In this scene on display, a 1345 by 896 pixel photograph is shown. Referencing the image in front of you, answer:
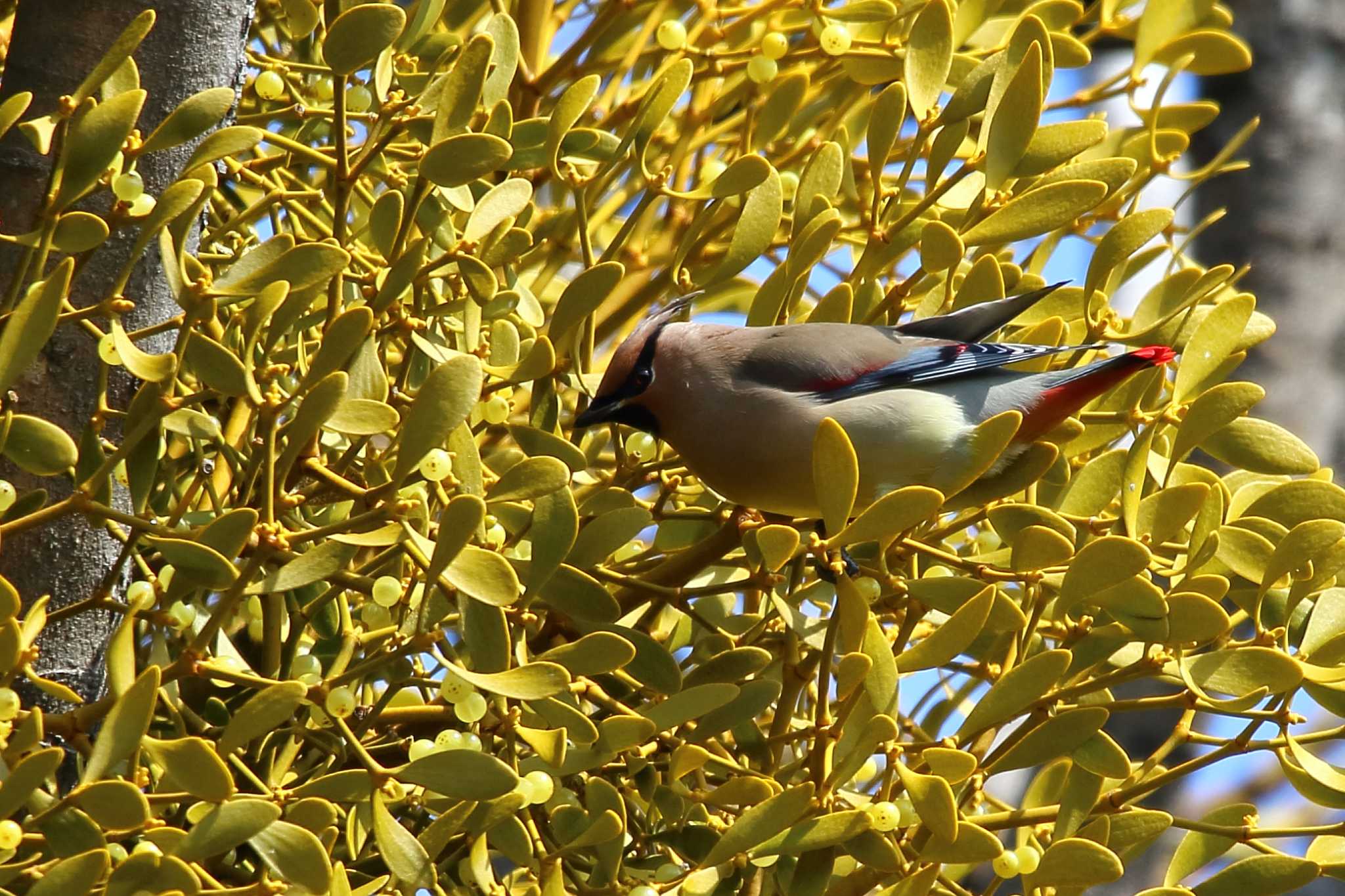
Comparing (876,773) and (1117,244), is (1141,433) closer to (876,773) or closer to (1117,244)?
(1117,244)

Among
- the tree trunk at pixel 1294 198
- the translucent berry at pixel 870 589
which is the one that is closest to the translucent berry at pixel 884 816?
the translucent berry at pixel 870 589

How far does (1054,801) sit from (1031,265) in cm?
49

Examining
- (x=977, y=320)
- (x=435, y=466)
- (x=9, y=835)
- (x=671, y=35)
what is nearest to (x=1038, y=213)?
(x=977, y=320)

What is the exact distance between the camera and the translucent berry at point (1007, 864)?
36.9 inches

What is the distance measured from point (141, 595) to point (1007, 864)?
542 mm

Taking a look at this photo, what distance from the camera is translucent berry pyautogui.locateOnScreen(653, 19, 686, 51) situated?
1222mm

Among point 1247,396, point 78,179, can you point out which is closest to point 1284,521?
point 1247,396

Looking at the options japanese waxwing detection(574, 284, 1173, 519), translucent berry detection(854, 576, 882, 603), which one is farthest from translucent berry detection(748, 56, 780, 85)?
translucent berry detection(854, 576, 882, 603)

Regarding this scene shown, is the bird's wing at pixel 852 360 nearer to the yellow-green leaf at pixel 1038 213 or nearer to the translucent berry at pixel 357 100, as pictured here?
the yellow-green leaf at pixel 1038 213

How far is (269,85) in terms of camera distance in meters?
1.21

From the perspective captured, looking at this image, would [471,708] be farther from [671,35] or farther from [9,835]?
[671,35]

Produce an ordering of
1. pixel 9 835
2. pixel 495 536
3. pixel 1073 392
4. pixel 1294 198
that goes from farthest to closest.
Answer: pixel 1294 198 → pixel 1073 392 → pixel 495 536 → pixel 9 835

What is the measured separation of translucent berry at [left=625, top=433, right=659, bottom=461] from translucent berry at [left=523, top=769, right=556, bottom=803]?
0.40 metres

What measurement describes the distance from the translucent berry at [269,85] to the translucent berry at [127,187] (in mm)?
299
